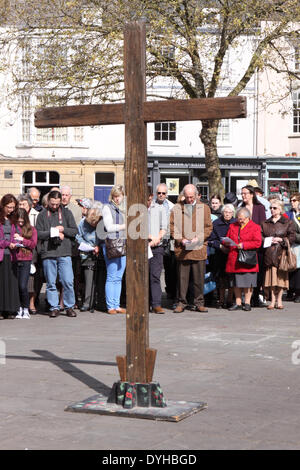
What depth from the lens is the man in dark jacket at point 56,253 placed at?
13.4 m

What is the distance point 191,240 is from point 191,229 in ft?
0.65

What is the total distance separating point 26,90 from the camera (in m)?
23.2

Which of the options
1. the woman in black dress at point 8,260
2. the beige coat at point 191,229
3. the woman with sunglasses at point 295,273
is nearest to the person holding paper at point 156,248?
the beige coat at point 191,229

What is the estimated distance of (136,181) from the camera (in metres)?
7.04

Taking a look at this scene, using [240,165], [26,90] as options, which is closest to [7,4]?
[26,90]

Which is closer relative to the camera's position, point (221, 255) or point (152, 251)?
point (152, 251)

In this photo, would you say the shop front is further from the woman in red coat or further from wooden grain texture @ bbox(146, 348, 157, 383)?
wooden grain texture @ bbox(146, 348, 157, 383)

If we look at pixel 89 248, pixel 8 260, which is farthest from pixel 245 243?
pixel 8 260

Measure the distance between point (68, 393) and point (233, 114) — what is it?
112 inches

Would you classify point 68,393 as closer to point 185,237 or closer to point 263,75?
point 185,237

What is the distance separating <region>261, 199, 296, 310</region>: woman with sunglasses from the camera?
1416 centimetres

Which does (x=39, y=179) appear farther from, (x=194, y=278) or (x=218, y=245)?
(x=194, y=278)

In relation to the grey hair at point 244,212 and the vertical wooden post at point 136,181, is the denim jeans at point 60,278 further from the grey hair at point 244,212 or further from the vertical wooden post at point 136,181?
the vertical wooden post at point 136,181

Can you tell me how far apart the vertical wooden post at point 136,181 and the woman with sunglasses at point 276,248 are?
290 inches
